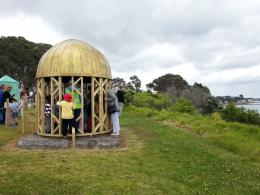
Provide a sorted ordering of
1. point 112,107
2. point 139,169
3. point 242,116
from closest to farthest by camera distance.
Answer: point 139,169
point 112,107
point 242,116

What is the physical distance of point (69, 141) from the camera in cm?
1362

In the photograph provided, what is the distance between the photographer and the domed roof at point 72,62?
14.2 meters

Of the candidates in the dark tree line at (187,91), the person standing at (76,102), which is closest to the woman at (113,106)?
the person standing at (76,102)

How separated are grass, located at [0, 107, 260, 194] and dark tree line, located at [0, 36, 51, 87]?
40.7 m

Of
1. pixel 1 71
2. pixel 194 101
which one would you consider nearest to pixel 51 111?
pixel 1 71

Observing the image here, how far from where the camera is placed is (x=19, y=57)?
56.2 metres

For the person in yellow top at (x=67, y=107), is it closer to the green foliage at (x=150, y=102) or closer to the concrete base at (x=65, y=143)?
the concrete base at (x=65, y=143)

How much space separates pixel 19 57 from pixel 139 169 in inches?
1961

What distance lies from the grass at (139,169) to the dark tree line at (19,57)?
40.7m

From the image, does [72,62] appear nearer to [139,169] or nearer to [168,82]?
[139,169]

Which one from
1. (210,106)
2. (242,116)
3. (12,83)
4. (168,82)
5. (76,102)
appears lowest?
(242,116)

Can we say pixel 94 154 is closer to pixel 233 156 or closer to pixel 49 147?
pixel 49 147

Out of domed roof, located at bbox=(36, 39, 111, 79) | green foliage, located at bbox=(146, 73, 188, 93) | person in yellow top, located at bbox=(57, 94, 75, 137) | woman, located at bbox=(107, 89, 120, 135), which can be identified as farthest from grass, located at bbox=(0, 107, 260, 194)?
green foliage, located at bbox=(146, 73, 188, 93)

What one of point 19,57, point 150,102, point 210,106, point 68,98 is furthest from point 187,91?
point 68,98
